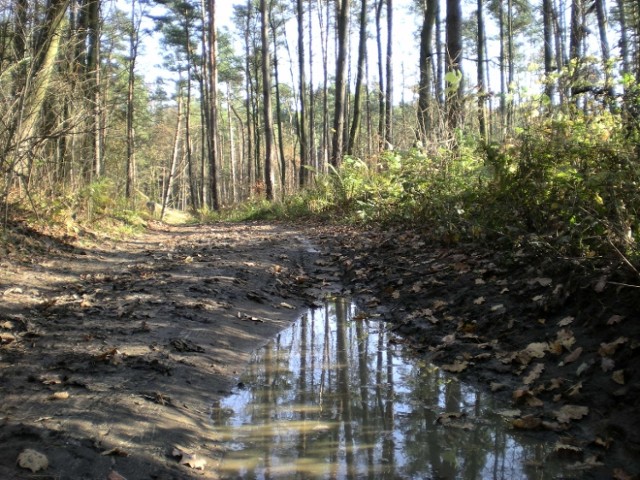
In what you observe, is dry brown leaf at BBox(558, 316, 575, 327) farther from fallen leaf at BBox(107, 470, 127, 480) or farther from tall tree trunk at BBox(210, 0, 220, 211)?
tall tree trunk at BBox(210, 0, 220, 211)

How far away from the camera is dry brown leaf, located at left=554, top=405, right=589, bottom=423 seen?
2727 millimetres

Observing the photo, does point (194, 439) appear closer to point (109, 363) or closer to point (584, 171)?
point (109, 363)

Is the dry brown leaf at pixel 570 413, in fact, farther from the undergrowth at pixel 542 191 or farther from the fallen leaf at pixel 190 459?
the fallen leaf at pixel 190 459

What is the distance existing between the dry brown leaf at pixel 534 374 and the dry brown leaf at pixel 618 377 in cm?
48

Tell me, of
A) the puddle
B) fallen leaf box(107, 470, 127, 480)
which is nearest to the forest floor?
fallen leaf box(107, 470, 127, 480)

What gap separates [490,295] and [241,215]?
16193 mm

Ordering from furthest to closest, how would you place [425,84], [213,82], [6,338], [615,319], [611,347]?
1. [213,82]
2. [425,84]
3. [6,338]
4. [615,319]
5. [611,347]

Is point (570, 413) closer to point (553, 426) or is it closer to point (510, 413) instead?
point (553, 426)

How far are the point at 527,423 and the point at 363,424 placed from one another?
0.92 m

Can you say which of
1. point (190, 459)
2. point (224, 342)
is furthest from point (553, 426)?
point (224, 342)

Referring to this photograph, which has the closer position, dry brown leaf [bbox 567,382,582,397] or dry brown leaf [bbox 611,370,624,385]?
dry brown leaf [bbox 611,370,624,385]

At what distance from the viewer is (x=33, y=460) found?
2074 mm

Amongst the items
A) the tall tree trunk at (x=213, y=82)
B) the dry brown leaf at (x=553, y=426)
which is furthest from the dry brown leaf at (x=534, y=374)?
the tall tree trunk at (x=213, y=82)

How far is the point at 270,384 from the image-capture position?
3447 mm
